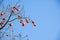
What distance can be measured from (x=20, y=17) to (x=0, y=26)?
0.54 m

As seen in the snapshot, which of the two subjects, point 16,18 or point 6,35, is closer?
point 16,18

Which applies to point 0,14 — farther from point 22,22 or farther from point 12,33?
point 12,33

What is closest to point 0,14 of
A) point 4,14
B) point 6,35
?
point 4,14

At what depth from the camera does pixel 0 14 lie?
12.5 feet

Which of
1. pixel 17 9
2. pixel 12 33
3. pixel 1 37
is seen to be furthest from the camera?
pixel 12 33

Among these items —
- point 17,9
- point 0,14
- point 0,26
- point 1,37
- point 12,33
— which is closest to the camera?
point 0,26

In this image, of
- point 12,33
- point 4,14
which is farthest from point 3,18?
point 12,33

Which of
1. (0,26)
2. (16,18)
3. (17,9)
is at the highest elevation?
(17,9)

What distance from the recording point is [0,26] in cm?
352

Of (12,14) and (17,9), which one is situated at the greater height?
(17,9)

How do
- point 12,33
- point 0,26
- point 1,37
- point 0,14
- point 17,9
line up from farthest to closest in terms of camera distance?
point 12,33, point 1,37, point 17,9, point 0,14, point 0,26

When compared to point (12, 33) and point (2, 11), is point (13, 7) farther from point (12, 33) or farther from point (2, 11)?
point (12, 33)

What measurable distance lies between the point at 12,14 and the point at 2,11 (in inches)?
15.6

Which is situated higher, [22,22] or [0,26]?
[22,22]
